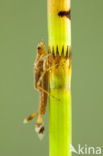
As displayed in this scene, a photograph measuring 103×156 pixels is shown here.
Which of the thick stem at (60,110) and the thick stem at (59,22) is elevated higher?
the thick stem at (59,22)

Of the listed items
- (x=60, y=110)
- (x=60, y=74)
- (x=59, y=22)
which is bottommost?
(x=60, y=110)

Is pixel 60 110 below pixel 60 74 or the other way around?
below

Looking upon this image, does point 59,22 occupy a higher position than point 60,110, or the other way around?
point 59,22

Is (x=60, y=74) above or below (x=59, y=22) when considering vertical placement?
below

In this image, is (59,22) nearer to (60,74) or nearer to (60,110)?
(60,74)

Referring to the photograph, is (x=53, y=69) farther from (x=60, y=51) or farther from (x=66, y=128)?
(x=66, y=128)

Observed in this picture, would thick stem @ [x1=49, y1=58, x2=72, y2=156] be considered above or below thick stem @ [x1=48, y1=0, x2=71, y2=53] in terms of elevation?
below

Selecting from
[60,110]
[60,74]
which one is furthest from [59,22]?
[60,110]
